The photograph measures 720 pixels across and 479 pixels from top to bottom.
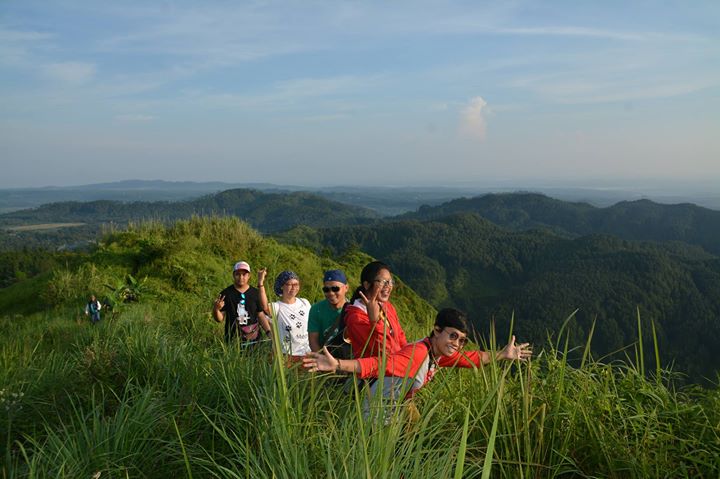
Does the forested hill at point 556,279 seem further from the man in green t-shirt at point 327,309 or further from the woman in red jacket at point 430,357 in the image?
the woman in red jacket at point 430,357

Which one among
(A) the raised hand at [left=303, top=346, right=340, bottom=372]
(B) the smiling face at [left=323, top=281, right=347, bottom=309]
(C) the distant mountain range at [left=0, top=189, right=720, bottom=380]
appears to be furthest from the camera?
(C) the distant mountain range at [left=0, top=189, right=720, bottom=380]

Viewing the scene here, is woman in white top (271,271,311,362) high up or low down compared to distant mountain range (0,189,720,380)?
up

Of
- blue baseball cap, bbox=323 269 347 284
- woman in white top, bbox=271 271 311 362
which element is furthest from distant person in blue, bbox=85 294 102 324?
blue baseball cap, bbox=323 269 347 284

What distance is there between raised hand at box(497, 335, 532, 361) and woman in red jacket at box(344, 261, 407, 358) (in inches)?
25.8

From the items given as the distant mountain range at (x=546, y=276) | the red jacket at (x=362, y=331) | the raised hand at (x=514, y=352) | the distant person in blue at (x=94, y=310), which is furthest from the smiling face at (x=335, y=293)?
the distant mountain range at (x=546, y=276)

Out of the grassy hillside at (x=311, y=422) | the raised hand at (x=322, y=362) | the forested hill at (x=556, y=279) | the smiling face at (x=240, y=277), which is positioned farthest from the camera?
the forested hill at (x=556, y=279)

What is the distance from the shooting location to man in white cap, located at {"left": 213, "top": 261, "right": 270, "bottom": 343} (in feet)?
16.5

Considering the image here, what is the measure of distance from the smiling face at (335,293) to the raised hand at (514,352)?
1436mm

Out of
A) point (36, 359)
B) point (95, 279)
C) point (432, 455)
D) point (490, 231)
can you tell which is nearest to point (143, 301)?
point (95, 279)

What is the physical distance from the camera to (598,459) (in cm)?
263

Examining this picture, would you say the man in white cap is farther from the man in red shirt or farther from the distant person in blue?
the man in red shirt

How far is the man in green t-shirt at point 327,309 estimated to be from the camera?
4.00 metres

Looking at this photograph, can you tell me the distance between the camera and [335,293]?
13.1ft

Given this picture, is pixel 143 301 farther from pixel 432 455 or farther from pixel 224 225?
pixel 432 455
